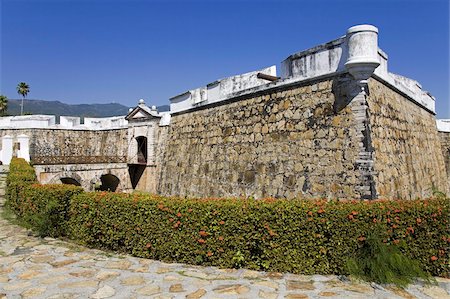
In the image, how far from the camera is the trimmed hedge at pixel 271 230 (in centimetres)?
497

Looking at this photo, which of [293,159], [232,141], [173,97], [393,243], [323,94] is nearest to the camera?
[393,243]

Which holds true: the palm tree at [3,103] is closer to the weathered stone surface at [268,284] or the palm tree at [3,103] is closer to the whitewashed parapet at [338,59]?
the whitewashed parapet at [338,59]

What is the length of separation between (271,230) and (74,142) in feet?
85.2

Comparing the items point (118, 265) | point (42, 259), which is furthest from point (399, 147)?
point (42, 259)

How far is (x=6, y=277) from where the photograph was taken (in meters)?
4.99

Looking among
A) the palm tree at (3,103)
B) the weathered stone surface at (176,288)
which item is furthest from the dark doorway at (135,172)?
the palm tree at (3,103)

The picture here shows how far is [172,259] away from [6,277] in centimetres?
255

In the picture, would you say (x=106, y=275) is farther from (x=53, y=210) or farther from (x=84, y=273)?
(x=53, y=210)

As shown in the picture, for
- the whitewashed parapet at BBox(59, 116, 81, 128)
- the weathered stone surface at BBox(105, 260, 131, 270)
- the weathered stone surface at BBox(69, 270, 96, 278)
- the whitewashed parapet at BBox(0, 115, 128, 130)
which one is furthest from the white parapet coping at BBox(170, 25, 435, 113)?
the whitewashed parapet at BBox(59, 116, 81, 128)

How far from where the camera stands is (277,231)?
5242 millimetres

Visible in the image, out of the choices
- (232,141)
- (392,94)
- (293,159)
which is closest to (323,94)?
(293,159)

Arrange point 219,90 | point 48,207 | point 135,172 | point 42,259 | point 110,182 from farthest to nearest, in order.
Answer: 1. point 110,182
2. point 135,172
3. point 219,90
4. point 48,207
5. point 42,259

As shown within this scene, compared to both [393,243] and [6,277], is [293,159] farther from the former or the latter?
[6,277]

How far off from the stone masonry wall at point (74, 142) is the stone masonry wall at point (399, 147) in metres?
18.7
